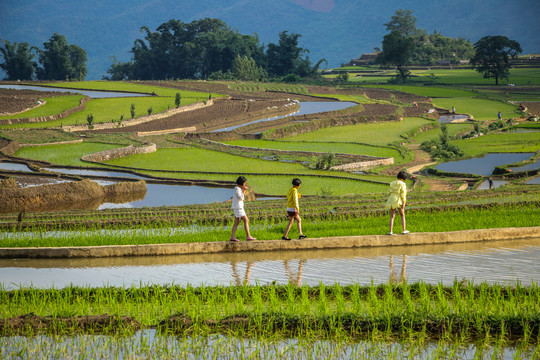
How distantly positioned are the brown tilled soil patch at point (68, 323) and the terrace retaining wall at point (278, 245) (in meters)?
4.16

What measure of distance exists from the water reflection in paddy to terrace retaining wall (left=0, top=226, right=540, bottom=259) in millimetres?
151

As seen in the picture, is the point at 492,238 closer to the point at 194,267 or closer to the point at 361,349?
the point at 194,267

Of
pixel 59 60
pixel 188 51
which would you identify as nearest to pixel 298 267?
pixel 59 60

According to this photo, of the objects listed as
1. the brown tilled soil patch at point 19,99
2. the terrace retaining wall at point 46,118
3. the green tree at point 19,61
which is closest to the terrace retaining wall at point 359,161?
the terrace retaining wall at point 46,118

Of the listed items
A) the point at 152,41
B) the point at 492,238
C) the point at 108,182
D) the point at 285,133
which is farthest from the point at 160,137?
the point at 152,41

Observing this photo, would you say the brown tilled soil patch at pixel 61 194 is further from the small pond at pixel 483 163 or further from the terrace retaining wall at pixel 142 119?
the terrace retaining wall at pixel 142 119

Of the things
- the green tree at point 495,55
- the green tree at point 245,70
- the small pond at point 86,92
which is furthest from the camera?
the green tree at point 245,70

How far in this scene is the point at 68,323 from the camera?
336 inches

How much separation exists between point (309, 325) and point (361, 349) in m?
0.78

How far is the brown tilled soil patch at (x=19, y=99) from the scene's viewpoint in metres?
43.9

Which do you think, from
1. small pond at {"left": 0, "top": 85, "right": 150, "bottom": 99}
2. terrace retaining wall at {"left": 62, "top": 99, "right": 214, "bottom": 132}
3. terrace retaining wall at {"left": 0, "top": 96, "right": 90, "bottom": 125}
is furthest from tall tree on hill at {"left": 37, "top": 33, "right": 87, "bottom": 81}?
terrace retaining wall at {"left": 0, "top": 96, "right": 90, "bottom": 125}

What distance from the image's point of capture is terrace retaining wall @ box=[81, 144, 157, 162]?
29.2m

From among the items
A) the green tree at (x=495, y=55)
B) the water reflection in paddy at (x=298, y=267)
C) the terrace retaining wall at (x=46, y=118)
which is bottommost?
the water reflection in paddy at (x=298, y=267)

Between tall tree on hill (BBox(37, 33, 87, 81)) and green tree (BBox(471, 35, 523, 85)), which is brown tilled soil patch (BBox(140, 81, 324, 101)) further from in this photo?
green tree (BBox(471, 35, 523, 85))
